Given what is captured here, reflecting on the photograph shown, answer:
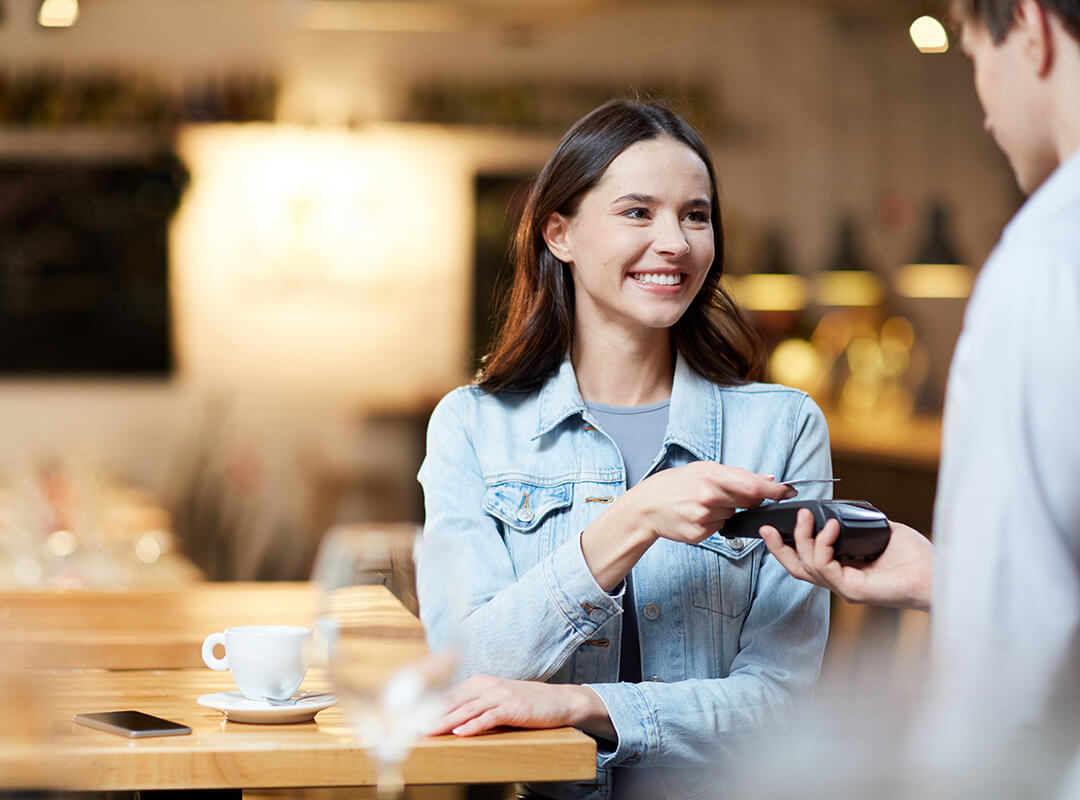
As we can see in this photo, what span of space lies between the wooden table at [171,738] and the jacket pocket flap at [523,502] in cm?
31

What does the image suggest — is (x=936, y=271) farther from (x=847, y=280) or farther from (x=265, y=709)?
(x=265, y=709)

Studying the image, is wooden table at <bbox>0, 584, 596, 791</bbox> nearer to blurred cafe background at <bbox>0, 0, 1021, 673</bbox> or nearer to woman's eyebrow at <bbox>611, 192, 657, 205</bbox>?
woman's eyebrow at <bbox>611, 192, 657, 205</bbox>

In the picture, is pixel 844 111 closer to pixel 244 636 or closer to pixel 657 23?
pixel 657 23

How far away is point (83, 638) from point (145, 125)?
189 inches

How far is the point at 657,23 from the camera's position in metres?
6.62

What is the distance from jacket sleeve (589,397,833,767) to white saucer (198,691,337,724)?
1.03ft

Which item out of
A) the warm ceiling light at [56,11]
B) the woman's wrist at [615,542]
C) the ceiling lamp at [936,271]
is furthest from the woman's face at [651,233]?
the ceiling lamp at [936,271]

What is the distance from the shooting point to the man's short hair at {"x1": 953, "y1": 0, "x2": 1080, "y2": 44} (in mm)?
943

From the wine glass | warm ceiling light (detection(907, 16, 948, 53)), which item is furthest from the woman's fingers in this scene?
warm ceiling light (detection(907, 16, 948, 53))

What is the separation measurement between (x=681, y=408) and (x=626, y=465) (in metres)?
0.11

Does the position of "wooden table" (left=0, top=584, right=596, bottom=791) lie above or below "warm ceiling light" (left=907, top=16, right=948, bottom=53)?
below

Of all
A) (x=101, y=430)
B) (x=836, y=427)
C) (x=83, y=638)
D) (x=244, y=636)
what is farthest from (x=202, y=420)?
(x=244, y=636)

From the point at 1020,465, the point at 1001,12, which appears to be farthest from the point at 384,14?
the point at 1020,465

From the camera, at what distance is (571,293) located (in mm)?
1926
